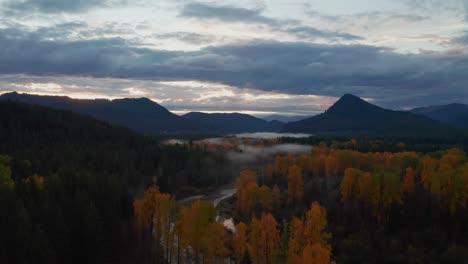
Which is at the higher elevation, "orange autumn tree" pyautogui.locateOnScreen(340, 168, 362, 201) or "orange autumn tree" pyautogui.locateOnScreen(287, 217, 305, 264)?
"orange autumn tree" pyautogui.locateOnScreen(340, 168, 362, 201)

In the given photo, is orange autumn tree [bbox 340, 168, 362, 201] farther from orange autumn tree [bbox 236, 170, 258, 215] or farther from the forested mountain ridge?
the forested mountain ridge

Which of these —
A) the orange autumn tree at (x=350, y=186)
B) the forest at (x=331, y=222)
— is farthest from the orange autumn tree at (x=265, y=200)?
the orange autumn tree at (x=350, y=186)

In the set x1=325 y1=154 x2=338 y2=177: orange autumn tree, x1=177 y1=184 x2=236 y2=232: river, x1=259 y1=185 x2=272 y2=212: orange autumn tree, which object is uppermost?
x1=325 y1=154 x2=338 y2=177: orange autumn tree

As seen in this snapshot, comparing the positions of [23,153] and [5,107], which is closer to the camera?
[23,153]

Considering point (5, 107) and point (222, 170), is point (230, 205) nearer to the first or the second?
point (222, 170)

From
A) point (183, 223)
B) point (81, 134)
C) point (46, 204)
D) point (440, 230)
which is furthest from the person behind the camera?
point (81, 134)

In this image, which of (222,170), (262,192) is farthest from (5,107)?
(262,192)

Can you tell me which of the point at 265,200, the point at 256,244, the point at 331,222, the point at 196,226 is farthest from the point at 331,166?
the point at 196,226

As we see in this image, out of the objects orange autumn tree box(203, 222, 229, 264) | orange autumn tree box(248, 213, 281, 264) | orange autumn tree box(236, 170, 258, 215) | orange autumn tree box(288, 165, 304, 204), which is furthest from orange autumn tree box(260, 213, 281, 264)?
orange autumn tree box(288, 165, 304, 204)

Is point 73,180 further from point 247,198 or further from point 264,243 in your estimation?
point 247,198

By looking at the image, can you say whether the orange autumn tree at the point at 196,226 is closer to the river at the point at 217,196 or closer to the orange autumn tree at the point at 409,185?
the river at the point at 217,196

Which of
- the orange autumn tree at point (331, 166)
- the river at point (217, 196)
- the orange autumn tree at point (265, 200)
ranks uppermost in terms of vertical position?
the orange autumn tree at point (331, 166)
